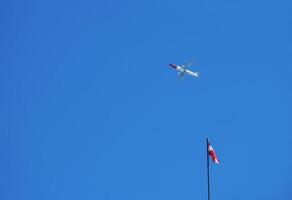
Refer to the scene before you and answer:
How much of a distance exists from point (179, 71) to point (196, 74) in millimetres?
3250

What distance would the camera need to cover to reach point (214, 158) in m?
45.9

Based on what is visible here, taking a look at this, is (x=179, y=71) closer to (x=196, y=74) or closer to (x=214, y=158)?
(x=196, y=74)

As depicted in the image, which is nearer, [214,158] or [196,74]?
[214,158]

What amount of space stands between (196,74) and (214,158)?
113 feet

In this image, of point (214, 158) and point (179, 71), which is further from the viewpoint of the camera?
point (179, 71)

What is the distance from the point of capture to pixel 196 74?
78.9 metres

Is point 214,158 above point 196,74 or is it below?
below

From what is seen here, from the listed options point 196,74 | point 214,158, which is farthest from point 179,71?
point 214,158

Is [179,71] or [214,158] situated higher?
[179,71]

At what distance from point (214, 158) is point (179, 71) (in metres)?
36.4
